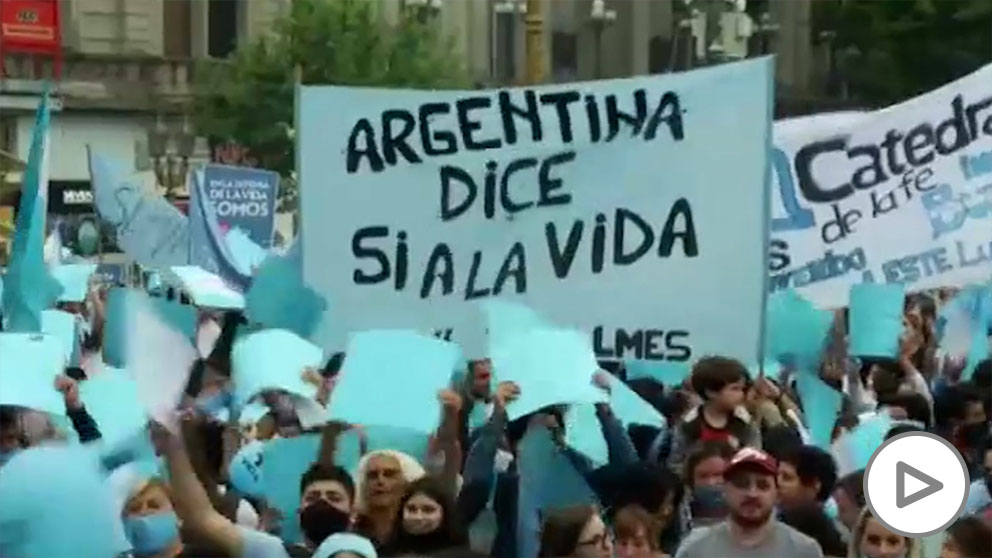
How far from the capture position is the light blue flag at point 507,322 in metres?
7.14

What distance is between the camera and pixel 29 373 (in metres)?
6.65

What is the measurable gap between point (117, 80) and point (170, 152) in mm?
4052

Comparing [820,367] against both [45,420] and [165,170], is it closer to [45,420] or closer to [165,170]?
[45,420]

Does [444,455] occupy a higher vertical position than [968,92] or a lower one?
lower

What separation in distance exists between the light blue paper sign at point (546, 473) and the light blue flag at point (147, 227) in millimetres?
9222

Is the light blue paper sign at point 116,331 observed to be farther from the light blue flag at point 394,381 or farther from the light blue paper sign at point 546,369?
the light blue paper sign at point 546,369

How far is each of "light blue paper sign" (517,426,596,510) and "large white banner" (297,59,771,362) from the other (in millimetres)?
846

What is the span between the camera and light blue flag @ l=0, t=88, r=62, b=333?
8.99 metres

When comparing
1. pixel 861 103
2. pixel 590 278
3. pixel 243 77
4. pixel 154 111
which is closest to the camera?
pixel 590 278

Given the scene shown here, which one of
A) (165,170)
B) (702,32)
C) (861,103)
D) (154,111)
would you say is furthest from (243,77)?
(861,103)

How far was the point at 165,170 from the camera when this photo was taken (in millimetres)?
39812

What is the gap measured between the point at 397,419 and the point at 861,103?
45.4 m

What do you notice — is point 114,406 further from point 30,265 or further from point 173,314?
point 30,265

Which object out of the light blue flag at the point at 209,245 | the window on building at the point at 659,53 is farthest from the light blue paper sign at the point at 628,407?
the window on building at the point at 659,53
